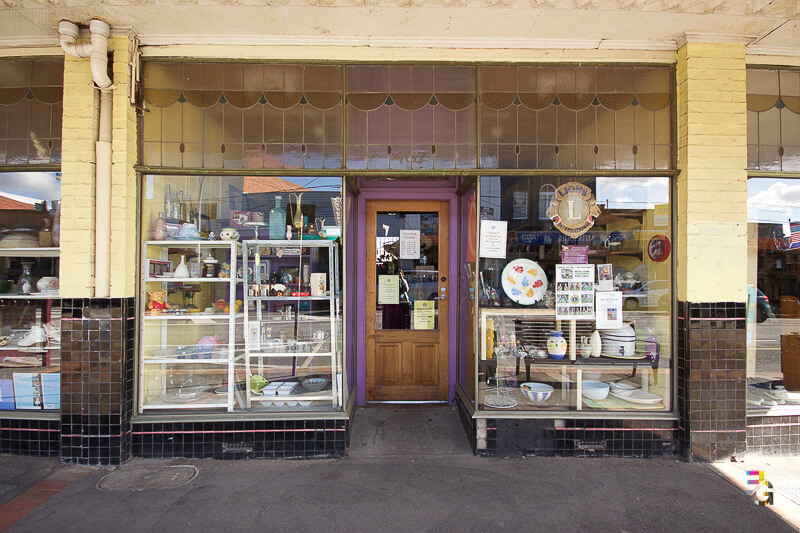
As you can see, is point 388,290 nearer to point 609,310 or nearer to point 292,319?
point 292,319

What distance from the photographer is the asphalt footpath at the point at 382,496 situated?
121 inches

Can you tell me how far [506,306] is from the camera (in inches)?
172

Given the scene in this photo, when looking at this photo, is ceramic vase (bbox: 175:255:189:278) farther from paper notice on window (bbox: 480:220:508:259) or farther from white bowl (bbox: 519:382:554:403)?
white bowl (bbox: 519:382:554:403)

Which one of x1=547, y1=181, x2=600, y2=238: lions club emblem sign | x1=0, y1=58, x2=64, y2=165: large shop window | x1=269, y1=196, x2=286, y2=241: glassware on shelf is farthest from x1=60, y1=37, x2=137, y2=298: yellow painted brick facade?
x1=547, y1=181, x2=600, y2=238: lions club emblem sign

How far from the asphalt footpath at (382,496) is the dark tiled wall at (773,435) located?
619mm

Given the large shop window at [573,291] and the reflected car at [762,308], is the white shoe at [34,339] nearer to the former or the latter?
the large shop window at [573,291]

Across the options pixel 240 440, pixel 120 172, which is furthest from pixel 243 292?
pixel 120 172

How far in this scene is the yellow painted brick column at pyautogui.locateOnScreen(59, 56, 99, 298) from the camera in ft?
12.8

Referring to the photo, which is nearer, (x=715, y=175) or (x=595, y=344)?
(x=715, y=175)

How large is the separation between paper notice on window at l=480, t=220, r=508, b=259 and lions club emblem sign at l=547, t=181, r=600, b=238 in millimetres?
492

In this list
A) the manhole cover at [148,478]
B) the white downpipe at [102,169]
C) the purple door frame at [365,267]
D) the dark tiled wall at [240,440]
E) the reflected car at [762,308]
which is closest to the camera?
the manhole cover at [148,478]

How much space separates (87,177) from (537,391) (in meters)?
4.55

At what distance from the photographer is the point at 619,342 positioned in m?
4.36

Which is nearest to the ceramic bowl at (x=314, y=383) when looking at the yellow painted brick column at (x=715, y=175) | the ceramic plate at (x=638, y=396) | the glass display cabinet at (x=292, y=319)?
the glass display cabinet at (x=292, y=319)
